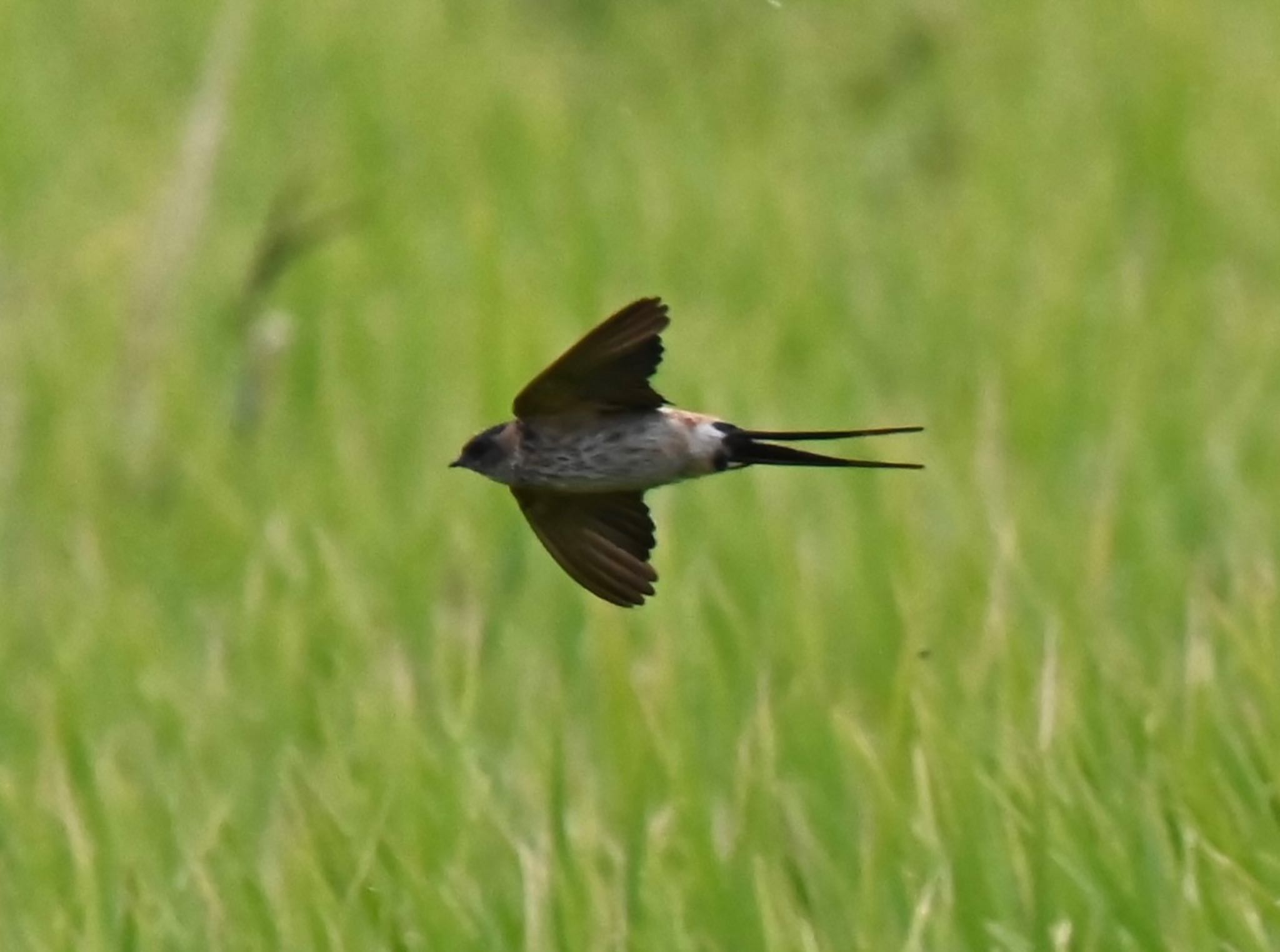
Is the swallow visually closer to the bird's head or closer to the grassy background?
the bird's head

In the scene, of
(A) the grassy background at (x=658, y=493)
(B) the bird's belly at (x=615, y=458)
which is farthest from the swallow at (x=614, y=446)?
(A) the grassy background at (x=658, y=493)

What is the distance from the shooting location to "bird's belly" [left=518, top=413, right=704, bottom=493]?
1.09 meters

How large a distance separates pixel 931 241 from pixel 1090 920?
79.5 inches

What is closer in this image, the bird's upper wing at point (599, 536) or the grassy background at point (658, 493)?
the bird's upper wing at point (599, 536)

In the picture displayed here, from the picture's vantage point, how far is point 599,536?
1.17 meters

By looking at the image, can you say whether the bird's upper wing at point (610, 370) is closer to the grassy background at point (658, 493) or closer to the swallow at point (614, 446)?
the swallow at point (614, 446)

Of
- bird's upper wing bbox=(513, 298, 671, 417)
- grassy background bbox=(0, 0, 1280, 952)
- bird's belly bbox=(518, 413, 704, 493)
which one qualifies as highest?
grassy background bbox=(0, 0, 1280, 952)

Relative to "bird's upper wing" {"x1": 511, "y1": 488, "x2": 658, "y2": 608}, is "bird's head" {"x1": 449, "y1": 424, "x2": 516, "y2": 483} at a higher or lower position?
higher

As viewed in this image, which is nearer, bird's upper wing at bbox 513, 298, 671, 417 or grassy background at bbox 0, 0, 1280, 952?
bird's upper wing at bbox 513, 298, 671, 417

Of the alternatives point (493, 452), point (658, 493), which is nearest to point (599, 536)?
point (493, 452)

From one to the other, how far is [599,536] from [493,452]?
0.06 m

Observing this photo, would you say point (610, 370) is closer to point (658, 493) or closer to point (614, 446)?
point (614, 446)

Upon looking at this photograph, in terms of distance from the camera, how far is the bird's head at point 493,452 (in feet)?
3.76

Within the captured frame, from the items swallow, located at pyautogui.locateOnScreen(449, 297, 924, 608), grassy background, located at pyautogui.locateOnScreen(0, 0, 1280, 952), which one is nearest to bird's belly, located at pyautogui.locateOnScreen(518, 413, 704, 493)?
swallow, located at pyautogui.locateOnScreen(449, 297, 924, 608)
